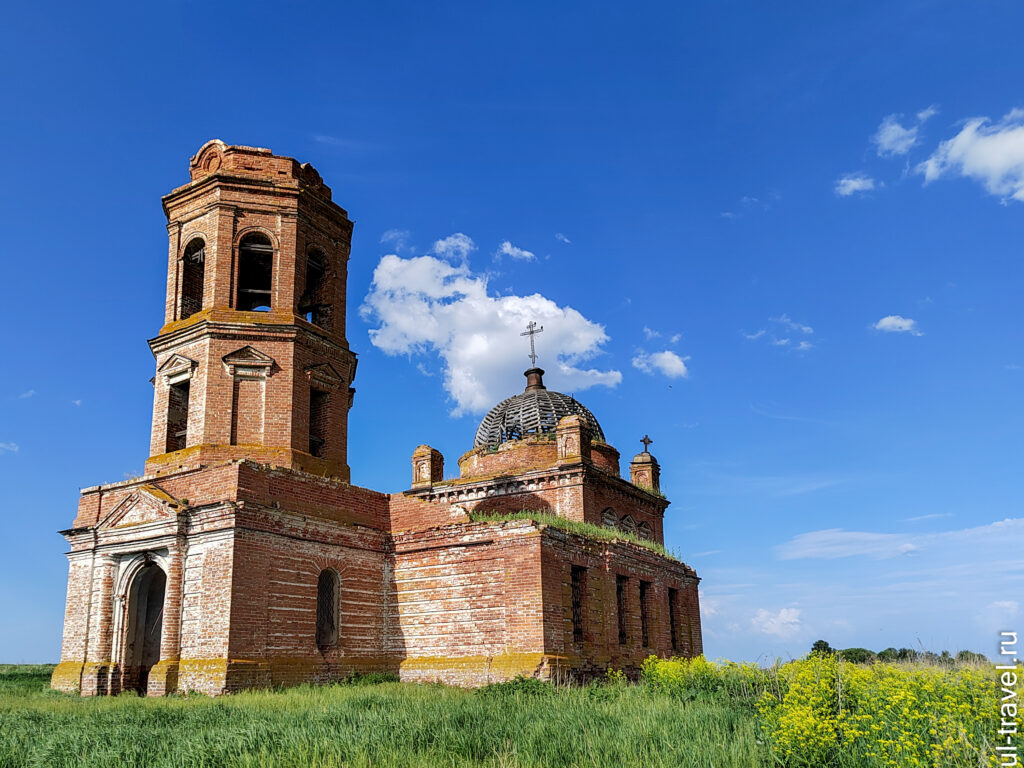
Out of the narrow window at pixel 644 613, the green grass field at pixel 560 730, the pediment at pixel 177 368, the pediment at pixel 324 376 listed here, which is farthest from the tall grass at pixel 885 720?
the pediment at pixel 177 368

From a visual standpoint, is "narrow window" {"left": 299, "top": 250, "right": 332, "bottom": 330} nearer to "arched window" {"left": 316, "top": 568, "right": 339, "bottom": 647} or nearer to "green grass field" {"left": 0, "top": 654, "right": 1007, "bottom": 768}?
"arched window" {"left": 316, "top": 568, "right": 339, "bottom": 647}

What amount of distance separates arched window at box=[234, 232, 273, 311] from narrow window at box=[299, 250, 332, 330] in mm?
1112

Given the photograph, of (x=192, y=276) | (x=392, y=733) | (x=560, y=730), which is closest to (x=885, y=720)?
(x=560, y=730)

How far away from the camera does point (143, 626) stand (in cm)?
2088

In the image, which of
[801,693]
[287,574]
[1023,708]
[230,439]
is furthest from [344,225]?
[1023,708]

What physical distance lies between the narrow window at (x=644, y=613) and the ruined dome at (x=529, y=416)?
7669mm

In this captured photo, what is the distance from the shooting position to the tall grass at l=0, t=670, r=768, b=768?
9.00 metres

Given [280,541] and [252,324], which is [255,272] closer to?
[252,324]

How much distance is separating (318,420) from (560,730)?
580 inches

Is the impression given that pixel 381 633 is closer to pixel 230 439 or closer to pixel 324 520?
pixel 324 520

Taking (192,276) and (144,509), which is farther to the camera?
(192,276)

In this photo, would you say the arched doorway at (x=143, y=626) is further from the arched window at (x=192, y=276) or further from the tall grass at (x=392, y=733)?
the arched window at (x=192, y=276)

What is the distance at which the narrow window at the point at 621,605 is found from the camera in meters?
23.9

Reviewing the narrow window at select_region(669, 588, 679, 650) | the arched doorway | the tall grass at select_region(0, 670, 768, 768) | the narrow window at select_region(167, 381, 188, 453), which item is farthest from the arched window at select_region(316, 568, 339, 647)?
the narrow window at select_region(669, 588, 679, 650)
